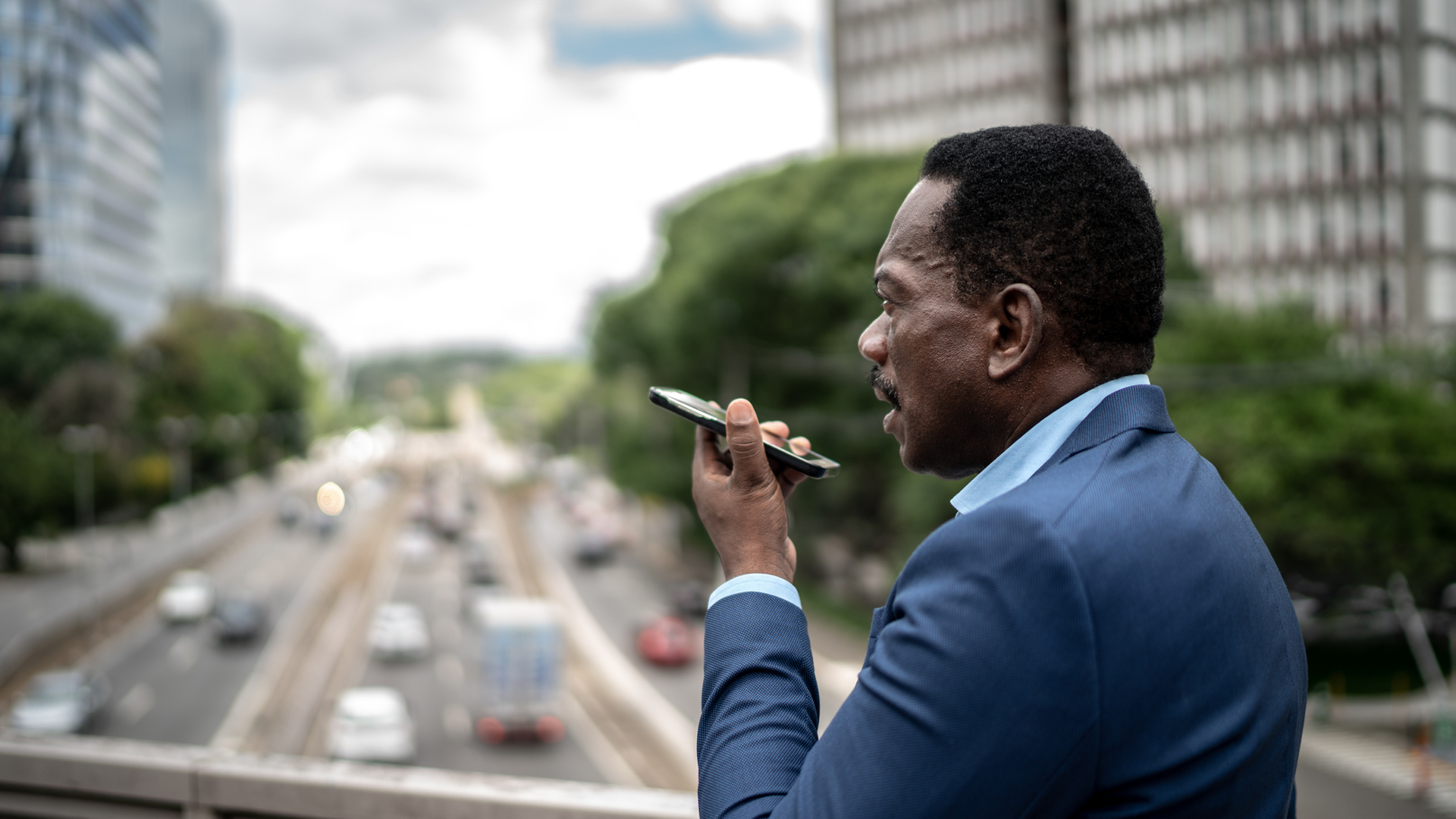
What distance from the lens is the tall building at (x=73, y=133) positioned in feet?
134

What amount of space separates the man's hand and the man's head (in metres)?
0.17

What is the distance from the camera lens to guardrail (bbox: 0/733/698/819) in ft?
5.84

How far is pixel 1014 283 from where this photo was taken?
1025 mm

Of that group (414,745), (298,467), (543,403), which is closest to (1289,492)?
(414,745)

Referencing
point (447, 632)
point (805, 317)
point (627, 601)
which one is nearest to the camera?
point (805, 317)

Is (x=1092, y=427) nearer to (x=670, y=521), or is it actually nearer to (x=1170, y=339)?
(x=1170, y=339)

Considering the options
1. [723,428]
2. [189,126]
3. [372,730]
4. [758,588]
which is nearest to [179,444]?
[372,730]

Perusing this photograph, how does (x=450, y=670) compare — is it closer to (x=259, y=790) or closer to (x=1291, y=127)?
(x=259, y=790)

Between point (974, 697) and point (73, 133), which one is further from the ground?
point (73, 133)

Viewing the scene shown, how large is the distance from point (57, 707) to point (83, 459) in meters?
15.0

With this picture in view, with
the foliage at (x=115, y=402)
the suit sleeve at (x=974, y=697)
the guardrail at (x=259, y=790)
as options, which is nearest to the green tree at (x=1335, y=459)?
the guardrail at (x=259, y=790)

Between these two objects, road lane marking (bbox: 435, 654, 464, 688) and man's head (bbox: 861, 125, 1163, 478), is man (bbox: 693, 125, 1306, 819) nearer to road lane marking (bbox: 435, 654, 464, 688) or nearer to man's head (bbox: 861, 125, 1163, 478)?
man's head (bbox: 861, 125, 1163, 478)

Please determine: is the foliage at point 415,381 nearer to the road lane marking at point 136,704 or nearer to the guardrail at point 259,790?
the road lane marking at point 136,704

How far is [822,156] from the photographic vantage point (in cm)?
2892
